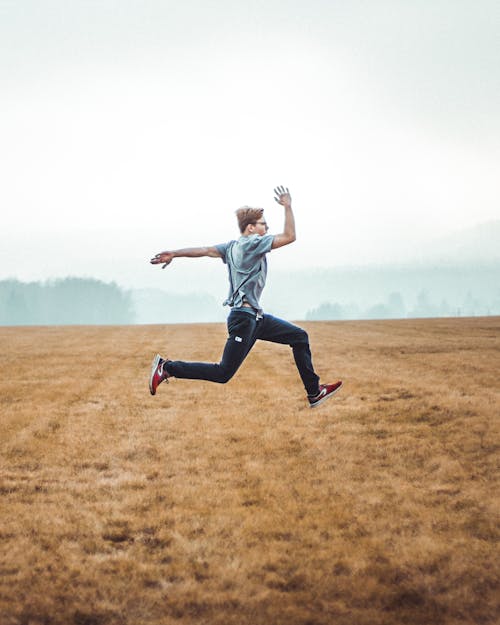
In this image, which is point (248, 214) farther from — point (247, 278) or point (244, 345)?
point (244, 345)

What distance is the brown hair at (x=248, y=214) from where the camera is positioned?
6.95m

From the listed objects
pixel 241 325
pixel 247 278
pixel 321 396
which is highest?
pixel 247 278

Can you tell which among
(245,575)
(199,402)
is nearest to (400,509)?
(245,575)

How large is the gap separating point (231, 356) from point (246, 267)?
1.10 m

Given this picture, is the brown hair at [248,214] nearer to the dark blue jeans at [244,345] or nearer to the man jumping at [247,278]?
the man jumping at [247,278]

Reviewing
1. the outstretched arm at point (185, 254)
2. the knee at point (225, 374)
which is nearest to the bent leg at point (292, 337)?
the knee at point (225, 374)

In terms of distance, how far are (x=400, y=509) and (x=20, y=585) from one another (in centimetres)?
381

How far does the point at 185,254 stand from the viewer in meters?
7.05

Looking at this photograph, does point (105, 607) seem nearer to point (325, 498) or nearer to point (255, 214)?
point (325, 498)

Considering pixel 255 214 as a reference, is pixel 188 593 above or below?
below

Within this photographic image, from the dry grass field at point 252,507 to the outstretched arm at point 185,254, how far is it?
267cm

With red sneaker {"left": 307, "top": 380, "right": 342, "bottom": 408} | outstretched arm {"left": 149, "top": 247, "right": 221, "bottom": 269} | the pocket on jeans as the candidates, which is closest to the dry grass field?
red sneaker {"left": 307, "top": 380, "right": 342, "bottom": 408}

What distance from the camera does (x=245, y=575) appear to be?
16.7 ft

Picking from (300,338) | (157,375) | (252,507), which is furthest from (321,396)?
(157,375)
